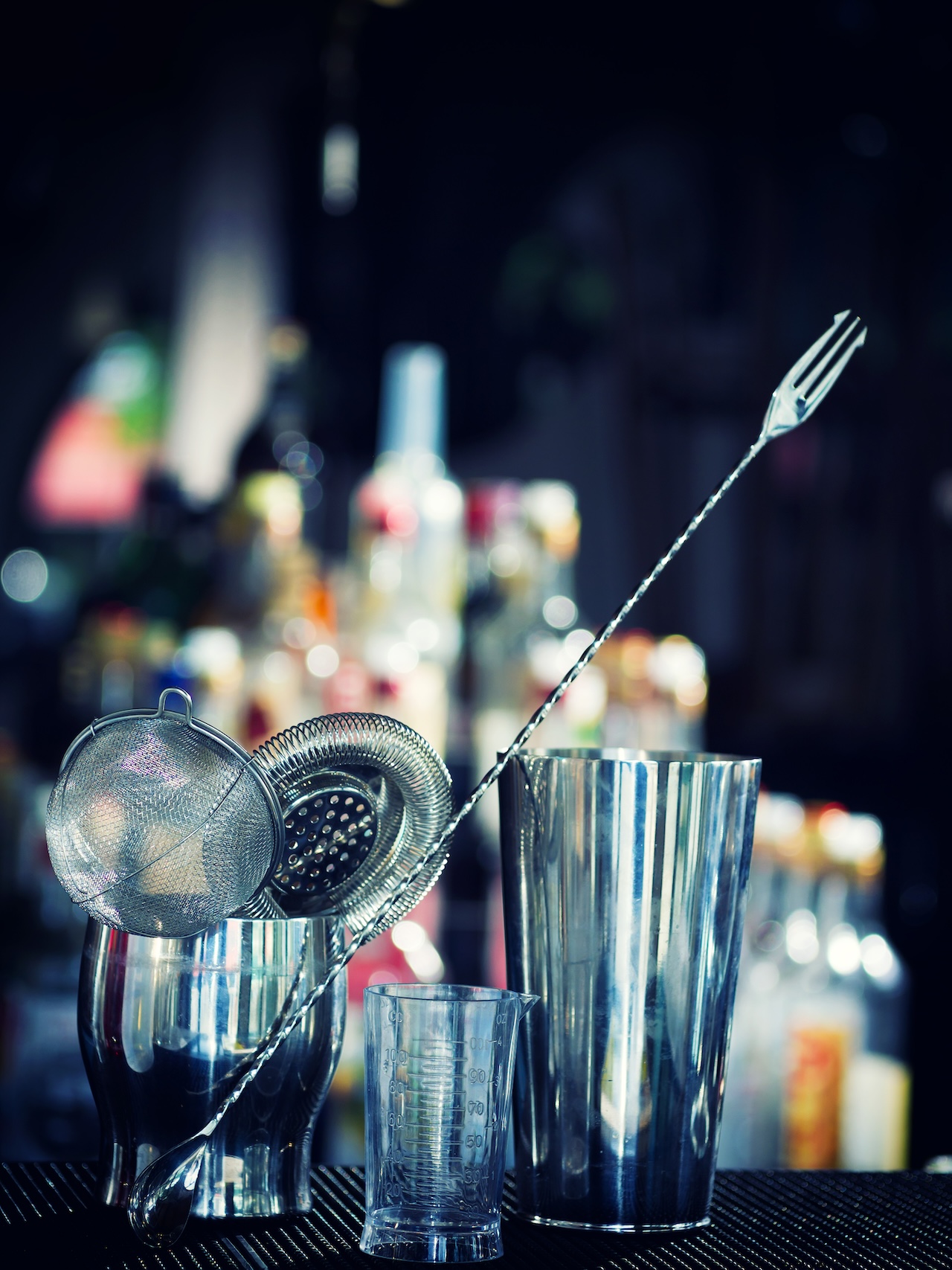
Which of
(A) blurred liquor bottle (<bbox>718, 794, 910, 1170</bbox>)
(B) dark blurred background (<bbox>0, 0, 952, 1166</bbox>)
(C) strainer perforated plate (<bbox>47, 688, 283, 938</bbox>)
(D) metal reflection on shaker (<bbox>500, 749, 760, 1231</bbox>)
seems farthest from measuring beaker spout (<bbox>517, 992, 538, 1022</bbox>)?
(B) dark blurred background (<bbox>0, 0, 952, 1166</bbox>)

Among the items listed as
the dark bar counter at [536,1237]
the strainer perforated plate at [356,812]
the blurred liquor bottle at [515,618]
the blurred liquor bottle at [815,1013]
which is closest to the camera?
the dark bar counter at [536,1237]

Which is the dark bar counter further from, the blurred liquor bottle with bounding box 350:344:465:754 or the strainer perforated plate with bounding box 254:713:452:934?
the blurred liquor bottle with bounding box 350:344:465:754

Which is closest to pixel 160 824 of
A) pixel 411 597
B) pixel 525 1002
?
pixel 525 1002

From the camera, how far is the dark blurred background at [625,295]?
89.9 inches

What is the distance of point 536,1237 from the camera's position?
1.98ft

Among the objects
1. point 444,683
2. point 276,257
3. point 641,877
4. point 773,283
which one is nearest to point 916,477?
point 773,283

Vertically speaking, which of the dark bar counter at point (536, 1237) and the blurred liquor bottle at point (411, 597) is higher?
the blurred liquor bottle at point (411, 597)

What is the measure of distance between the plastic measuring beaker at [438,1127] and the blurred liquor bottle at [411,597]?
127 cm

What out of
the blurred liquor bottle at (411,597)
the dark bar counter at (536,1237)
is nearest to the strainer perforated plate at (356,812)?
the dark bar counter at (536,1237)

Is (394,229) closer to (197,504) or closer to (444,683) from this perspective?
(197,504)

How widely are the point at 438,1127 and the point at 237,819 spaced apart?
0.14 metres

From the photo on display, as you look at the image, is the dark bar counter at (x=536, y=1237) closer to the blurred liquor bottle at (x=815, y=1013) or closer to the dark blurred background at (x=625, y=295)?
the blurred liquor bottle at (x=815, y=1013)

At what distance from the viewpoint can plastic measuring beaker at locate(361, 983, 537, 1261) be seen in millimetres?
564

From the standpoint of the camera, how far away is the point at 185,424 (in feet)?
7.80
